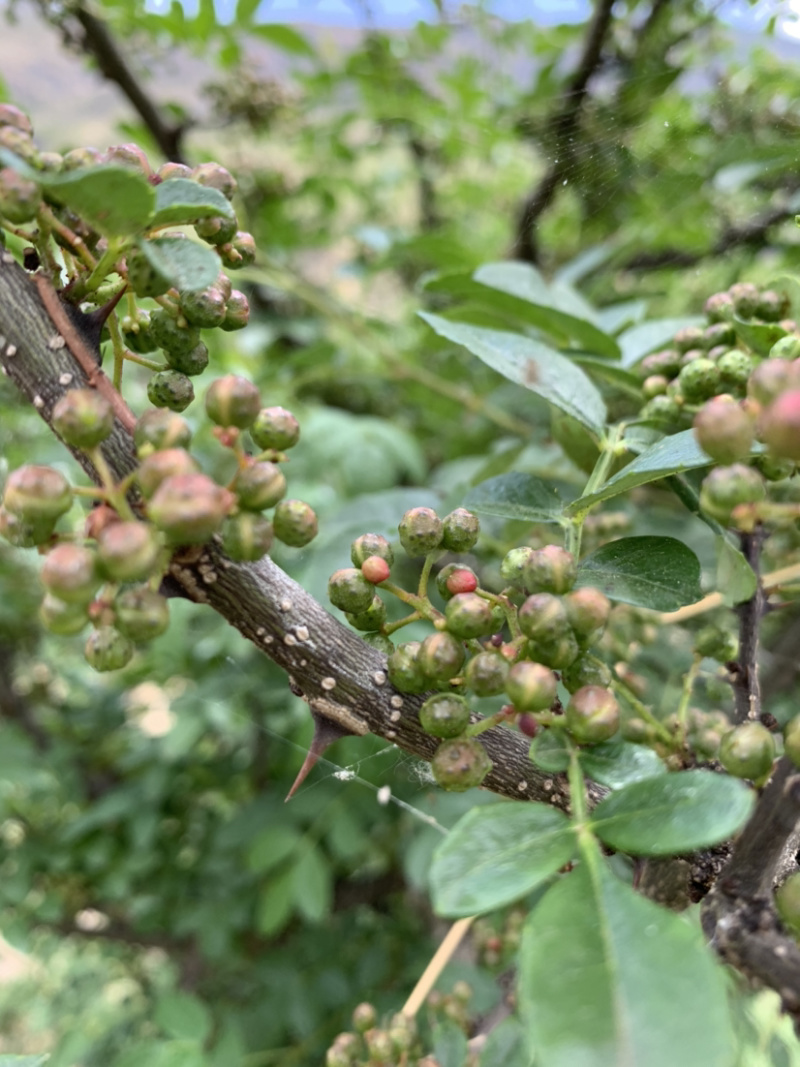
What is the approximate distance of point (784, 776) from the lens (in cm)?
54

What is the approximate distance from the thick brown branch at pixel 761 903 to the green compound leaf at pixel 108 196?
60cm

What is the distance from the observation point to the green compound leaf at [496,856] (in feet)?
1.65

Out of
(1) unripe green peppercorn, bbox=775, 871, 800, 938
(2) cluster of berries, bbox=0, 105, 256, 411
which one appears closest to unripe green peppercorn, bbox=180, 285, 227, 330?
(2) cluster of berries, bbox=0, 105, 256, 411

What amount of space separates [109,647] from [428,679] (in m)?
0.25

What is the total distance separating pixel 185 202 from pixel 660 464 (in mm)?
446

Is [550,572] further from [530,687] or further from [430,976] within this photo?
[430,976]

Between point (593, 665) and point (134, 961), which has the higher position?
point (593, 665)

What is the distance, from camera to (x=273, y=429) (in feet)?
2.10

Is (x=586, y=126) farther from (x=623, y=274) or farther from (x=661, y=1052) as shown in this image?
(x=661, y=1052)

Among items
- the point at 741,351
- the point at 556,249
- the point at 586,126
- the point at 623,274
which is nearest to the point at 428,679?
the point at 741,351

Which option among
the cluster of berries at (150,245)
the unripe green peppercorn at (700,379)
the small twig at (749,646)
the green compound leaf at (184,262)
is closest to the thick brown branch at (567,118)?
the unripe green peppercorn at (700,379)

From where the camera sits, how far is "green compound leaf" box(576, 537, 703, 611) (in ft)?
2.45

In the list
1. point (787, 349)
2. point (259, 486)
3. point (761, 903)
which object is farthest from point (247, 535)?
point (787, 349)

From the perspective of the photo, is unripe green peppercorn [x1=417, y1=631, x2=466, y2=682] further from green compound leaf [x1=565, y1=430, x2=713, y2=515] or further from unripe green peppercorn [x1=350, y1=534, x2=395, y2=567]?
green compound leaf [x1=565, y1=430, x2=713, y2=515]
